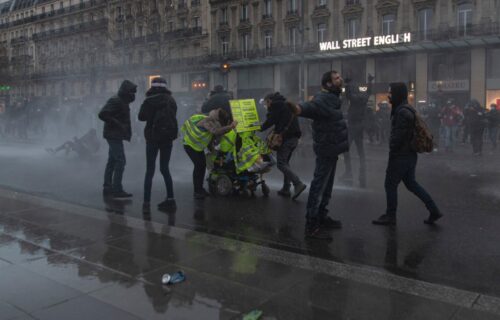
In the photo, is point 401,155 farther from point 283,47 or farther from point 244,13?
point 244,13

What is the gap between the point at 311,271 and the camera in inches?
157

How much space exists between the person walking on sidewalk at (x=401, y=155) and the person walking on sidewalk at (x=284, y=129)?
1.69m

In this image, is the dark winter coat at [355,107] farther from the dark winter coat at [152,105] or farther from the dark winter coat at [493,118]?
the dark winter coat at [493,118]

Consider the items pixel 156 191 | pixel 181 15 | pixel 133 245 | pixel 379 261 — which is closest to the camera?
pixel 379 261

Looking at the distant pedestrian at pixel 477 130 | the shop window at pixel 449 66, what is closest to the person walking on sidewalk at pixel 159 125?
the distant pedestrian at pixel 477 130

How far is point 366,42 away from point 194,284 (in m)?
31.9

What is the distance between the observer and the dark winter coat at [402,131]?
5.46m

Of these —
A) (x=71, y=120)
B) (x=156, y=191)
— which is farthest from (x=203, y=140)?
(x=71, y=120)

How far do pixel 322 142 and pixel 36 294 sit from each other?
298 cm

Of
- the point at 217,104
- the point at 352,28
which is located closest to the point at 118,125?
the point at 217,104

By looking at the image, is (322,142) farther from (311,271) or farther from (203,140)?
(203,140)

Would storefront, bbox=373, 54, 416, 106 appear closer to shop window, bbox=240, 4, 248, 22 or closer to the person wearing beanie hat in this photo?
shop window, bbox=240, 4, 248, 22

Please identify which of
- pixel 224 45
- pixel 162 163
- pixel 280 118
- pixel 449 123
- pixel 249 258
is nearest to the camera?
pixel 249 258

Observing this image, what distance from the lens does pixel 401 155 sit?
554 cm
